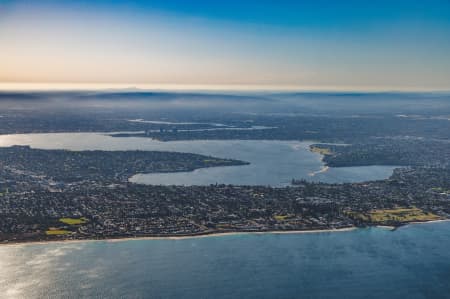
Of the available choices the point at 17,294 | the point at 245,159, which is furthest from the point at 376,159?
the point at 17,294

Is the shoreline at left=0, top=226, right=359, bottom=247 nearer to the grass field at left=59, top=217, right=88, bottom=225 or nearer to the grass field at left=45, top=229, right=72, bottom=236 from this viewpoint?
the grass field at left=45, top=229, right=72, bottom=236

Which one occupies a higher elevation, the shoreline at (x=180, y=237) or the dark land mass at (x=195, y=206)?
the dark land mass at (x=195, y=206)

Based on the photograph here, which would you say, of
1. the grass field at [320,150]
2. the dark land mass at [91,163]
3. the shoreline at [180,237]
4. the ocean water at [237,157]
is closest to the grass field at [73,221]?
the shoreline at [180,237]

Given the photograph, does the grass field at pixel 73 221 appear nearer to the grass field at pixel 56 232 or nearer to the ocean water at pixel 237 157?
the grass field at pixel 56 232

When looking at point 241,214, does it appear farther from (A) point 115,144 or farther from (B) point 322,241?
(A) point 115,144

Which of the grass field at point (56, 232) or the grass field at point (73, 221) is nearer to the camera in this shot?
the grass field at point (56, 232)

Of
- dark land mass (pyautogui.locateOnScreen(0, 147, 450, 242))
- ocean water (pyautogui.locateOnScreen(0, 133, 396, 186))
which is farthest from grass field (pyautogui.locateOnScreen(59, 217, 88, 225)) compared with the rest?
ocean water (pyautogui.locateOnScreen(0, 133, 396, 186))
